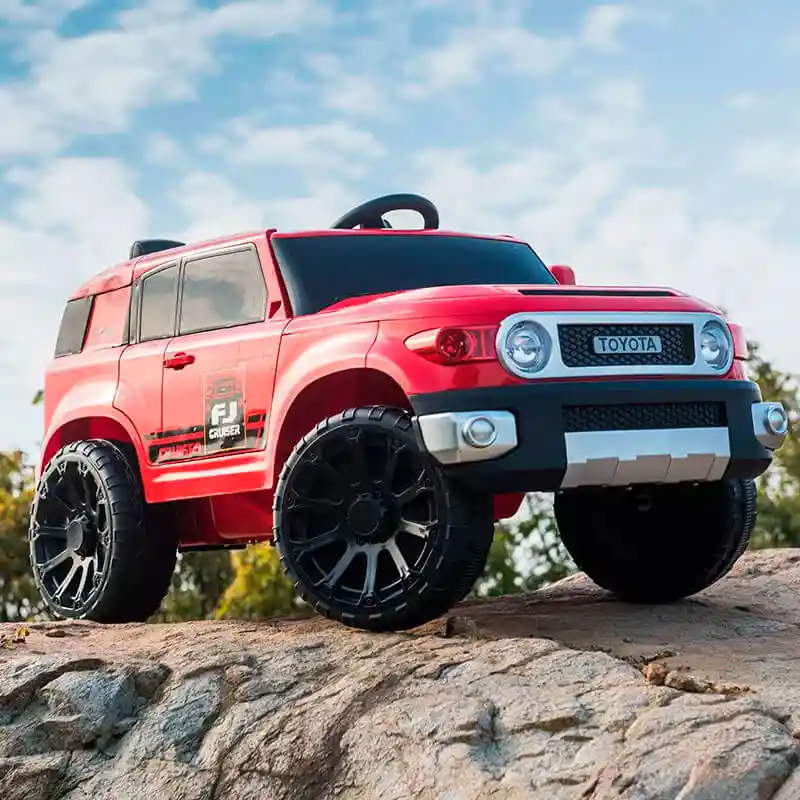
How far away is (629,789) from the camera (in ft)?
17.8

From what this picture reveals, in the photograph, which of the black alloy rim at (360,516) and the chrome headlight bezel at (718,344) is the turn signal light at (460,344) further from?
the chrome headlight bezel at (718,344)

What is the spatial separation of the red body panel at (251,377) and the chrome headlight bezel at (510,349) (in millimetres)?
49

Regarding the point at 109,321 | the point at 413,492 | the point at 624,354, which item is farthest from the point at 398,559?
the point at 109,321

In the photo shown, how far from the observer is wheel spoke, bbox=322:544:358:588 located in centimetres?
723

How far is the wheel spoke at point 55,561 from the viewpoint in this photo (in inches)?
358

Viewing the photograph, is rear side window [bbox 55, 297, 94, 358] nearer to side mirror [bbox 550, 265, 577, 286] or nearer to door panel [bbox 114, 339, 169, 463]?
door panel [bbox 114, 339, 169, 463]

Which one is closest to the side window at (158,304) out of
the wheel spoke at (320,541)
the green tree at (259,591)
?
the wheel spoke at (320,541)

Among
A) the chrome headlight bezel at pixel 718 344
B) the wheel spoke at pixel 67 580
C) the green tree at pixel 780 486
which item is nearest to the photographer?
the chrome headlight bezel at pixel 718 344

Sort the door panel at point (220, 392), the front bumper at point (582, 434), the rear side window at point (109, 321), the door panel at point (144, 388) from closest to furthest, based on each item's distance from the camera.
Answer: the front bumper at point (582, 434)
the door panel at point (220, 392)
the door panel at point (144, 388)
the rear side window at point (109, 321)

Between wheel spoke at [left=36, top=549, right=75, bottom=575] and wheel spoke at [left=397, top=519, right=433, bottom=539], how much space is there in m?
2.83

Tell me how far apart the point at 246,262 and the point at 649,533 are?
266cm

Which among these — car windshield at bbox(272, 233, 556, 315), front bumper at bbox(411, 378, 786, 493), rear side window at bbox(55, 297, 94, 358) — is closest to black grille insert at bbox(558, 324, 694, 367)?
front bumper at bbox(411, 378, 786, 493)

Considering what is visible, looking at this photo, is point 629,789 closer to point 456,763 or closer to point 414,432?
point 456,763

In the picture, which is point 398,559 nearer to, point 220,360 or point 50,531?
point 220,360
